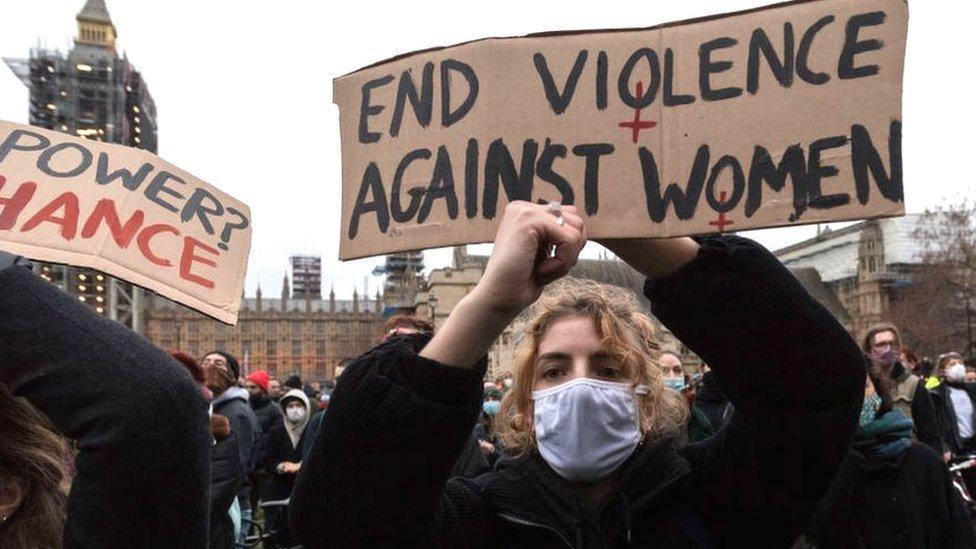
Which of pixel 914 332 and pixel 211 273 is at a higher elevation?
pixel 211 273

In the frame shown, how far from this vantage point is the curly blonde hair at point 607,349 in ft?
6.52

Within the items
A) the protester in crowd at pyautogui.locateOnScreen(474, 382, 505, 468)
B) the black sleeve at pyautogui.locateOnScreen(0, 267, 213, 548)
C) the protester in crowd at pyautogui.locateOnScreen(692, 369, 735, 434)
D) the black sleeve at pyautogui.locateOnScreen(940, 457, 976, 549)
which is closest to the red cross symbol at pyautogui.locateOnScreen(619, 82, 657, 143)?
the protester in crowd at pyautogui.locateOnScreen(474, 382, 505, 468)

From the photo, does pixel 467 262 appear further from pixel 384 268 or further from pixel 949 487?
pixel 949 487

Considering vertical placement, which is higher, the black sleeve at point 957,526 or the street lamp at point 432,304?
the black sleeve at point 957,526

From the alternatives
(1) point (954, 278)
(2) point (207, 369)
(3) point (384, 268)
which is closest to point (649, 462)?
(2) point (207, 369)

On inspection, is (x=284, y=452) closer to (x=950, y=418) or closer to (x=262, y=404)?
(x=262, y=404)

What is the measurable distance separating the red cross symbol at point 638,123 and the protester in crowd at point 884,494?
233cm

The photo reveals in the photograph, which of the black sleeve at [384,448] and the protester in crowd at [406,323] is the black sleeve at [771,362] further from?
the protester in crowd at [406,323]

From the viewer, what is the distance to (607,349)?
1.98 metres

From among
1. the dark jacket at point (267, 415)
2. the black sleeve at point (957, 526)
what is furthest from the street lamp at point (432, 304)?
the black sleeve at point (957, 526)

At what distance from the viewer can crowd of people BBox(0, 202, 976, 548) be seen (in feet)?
4.34

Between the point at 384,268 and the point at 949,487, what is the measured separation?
117 meters

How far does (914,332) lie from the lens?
46562mm

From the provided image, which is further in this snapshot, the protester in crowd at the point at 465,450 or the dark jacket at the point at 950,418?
the dark jacket at the point at 950,418
